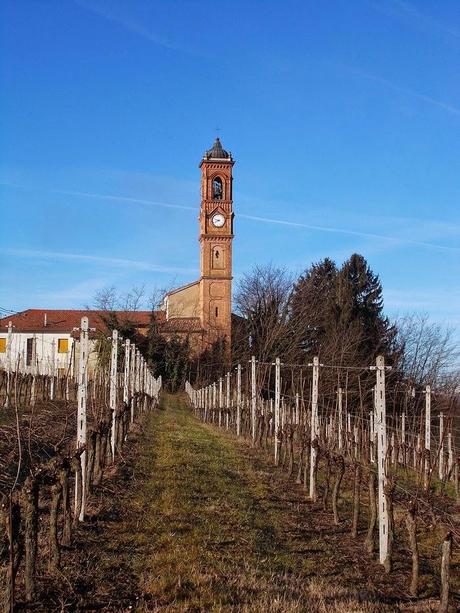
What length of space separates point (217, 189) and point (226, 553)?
53.4 metres

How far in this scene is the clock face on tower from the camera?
5741cm

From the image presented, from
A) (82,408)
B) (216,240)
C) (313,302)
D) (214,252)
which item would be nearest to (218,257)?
(214,252)

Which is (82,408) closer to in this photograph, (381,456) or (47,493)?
(47,493)

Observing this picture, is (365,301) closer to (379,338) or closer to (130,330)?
(379,338)

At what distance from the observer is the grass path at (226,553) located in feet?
17.2

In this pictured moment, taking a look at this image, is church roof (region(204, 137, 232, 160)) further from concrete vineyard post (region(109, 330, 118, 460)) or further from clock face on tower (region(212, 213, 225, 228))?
concrete vineyard post (region(109, 330, 118, 460))

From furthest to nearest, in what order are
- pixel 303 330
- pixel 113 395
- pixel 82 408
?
pixel 303 330
pixel 113 395
pixel 82 408

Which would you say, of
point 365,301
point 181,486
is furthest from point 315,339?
point 181,486

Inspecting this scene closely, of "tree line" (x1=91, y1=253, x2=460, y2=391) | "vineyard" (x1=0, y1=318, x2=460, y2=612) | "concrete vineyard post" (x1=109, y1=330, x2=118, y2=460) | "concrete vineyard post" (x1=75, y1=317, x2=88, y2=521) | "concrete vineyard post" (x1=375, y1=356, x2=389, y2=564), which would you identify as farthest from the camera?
"tree line" (x1=91, y1=253, x2=460, y2=391)

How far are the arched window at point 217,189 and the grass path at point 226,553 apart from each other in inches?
1896

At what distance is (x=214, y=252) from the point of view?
57219 mm

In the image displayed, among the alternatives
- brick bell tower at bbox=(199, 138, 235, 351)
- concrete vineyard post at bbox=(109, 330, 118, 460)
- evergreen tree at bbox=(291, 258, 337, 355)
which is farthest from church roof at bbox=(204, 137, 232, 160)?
concrete vineyard post at bbox=(109, 330, 118, 460)

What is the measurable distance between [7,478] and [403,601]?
4.34m

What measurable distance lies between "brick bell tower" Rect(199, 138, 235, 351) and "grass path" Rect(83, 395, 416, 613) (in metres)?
45.0
